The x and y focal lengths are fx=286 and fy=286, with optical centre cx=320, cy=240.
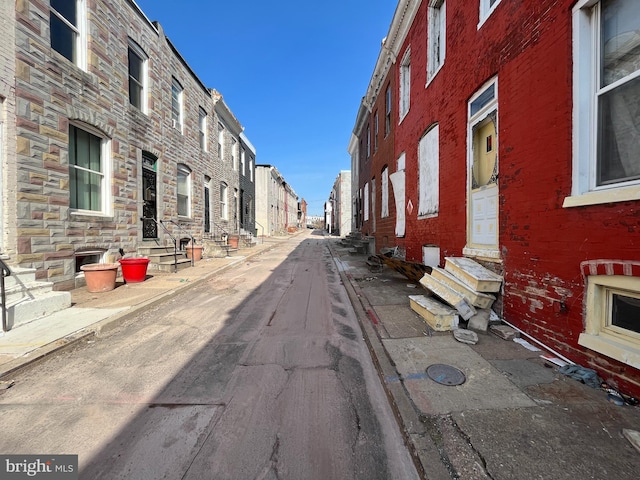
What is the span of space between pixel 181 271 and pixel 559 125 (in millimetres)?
10215

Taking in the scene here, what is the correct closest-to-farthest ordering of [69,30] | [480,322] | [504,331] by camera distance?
[504,331]
[480,322]
[69,30]

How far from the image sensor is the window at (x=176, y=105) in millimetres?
11961

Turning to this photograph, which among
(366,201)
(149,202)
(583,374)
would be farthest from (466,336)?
(366,201)

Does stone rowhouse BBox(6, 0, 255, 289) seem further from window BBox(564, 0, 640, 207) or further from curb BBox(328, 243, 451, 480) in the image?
window BBox(564, 0, 640, 207)

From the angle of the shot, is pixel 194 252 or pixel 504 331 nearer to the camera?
pixel 504 331

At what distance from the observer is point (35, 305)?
475 centimetres

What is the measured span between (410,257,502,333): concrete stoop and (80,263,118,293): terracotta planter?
275 inches

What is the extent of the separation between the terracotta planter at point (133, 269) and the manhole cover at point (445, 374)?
7.41m

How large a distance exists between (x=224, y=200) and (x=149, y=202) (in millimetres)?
7826

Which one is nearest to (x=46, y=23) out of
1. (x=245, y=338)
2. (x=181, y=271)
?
(x=181, y=271)

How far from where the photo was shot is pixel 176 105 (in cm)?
1234

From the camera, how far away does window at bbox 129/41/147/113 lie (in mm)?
9344

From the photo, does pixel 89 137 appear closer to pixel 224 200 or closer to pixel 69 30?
pixel 69 30

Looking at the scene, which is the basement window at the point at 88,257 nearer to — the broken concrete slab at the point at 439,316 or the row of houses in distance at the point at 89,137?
the row of houses in distance at the point at 89,137
